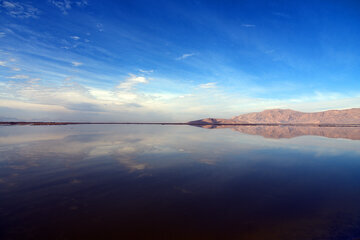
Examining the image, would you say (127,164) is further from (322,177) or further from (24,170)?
(322,177)

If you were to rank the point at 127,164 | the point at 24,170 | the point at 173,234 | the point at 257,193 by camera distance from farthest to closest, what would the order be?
the point at 127,164 < the point at 24,170 < the point at 257,193 < the point at 173,234

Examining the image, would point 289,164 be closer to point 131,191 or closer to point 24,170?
point 131,191

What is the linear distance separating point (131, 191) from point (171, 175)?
9.11 feet

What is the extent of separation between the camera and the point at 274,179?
9.11 m

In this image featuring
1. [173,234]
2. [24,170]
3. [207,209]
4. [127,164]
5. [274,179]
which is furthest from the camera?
[127,164]

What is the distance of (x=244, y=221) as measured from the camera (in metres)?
5.23

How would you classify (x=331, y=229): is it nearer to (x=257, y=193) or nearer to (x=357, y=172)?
(x=257, y=193)

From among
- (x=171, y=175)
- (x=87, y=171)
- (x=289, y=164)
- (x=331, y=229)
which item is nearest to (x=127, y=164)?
(x=87, y=171)

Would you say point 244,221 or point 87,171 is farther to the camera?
point 87,171

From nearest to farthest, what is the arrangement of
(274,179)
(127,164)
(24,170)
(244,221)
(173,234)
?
(173,234), (244,221), (274,179), (24,170), (127,164)

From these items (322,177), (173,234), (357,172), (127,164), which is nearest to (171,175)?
(127,164)

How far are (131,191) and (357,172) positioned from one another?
13.5 metres

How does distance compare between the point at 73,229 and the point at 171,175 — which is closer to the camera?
the point at 73,229

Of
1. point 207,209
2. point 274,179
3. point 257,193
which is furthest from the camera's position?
point 274,179
